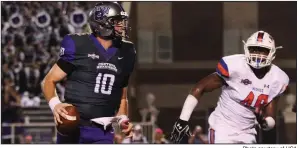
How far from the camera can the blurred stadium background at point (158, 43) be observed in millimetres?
20000

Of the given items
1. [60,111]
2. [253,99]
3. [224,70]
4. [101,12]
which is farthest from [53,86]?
[253,99]

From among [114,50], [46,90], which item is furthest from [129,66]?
[46,90]

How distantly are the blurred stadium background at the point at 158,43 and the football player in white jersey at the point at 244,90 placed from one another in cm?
959

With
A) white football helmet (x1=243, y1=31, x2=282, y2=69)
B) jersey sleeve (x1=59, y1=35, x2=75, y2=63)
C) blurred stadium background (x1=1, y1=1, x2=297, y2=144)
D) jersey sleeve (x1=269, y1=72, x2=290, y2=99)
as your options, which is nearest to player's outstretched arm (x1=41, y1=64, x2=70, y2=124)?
jersey sleeve (x1=59, y1=35, x2=75, y2=63)

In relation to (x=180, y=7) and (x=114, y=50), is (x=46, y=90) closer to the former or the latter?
(x=114, y=50)

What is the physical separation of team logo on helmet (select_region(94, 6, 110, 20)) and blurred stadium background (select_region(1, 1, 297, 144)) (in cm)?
1044

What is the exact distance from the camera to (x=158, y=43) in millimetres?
22203

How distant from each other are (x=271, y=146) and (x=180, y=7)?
13.7 meters

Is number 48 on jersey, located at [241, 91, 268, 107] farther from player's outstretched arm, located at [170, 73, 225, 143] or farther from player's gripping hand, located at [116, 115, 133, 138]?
player's gripping hand, located at [116, 115, 133, 138]

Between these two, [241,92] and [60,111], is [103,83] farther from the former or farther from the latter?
[241,92]

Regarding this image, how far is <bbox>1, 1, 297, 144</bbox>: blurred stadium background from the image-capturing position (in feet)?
65.6

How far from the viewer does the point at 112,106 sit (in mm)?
7707

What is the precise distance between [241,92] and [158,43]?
1386cm

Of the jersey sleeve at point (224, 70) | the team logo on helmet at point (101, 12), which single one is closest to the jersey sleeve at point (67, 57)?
the team logo on helmet at point (101, 12)
